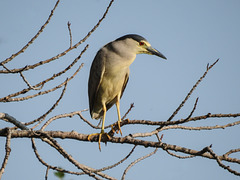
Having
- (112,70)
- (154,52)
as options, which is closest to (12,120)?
(112,70)

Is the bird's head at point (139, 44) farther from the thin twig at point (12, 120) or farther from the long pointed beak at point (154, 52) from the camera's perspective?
the thin twig at point (12, 120)

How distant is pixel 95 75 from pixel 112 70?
0.33 meters

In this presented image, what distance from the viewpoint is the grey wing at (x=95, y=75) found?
4594 mm

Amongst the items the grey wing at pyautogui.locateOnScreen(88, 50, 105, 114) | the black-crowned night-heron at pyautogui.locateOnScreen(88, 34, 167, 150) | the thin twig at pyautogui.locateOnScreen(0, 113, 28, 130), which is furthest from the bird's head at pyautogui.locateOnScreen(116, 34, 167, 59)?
the thin twig at pyautogui.locateOnScreen(0, 113, 28, 130)

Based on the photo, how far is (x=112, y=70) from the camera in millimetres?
4512

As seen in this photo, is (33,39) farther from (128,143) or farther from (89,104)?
(89,104)

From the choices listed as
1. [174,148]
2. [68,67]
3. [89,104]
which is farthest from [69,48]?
[89,104]

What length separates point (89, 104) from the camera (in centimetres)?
494

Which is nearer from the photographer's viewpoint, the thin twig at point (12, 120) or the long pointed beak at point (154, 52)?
the thin twig at point (12, 120)

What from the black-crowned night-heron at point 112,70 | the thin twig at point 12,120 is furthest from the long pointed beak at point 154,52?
the thin twig at point 12,120

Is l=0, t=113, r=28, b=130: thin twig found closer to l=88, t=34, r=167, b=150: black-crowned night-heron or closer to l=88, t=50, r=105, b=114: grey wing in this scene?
l=88, t=34, r=167, b=150: black-crowned night-heron

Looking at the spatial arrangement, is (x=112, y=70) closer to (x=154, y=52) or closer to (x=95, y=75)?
(x=95, y=75)

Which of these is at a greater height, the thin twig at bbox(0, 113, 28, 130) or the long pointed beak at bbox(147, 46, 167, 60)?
the long pointed beak at bbox(147, 46, 167, 60)

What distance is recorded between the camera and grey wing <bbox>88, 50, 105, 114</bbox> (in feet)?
15.1
